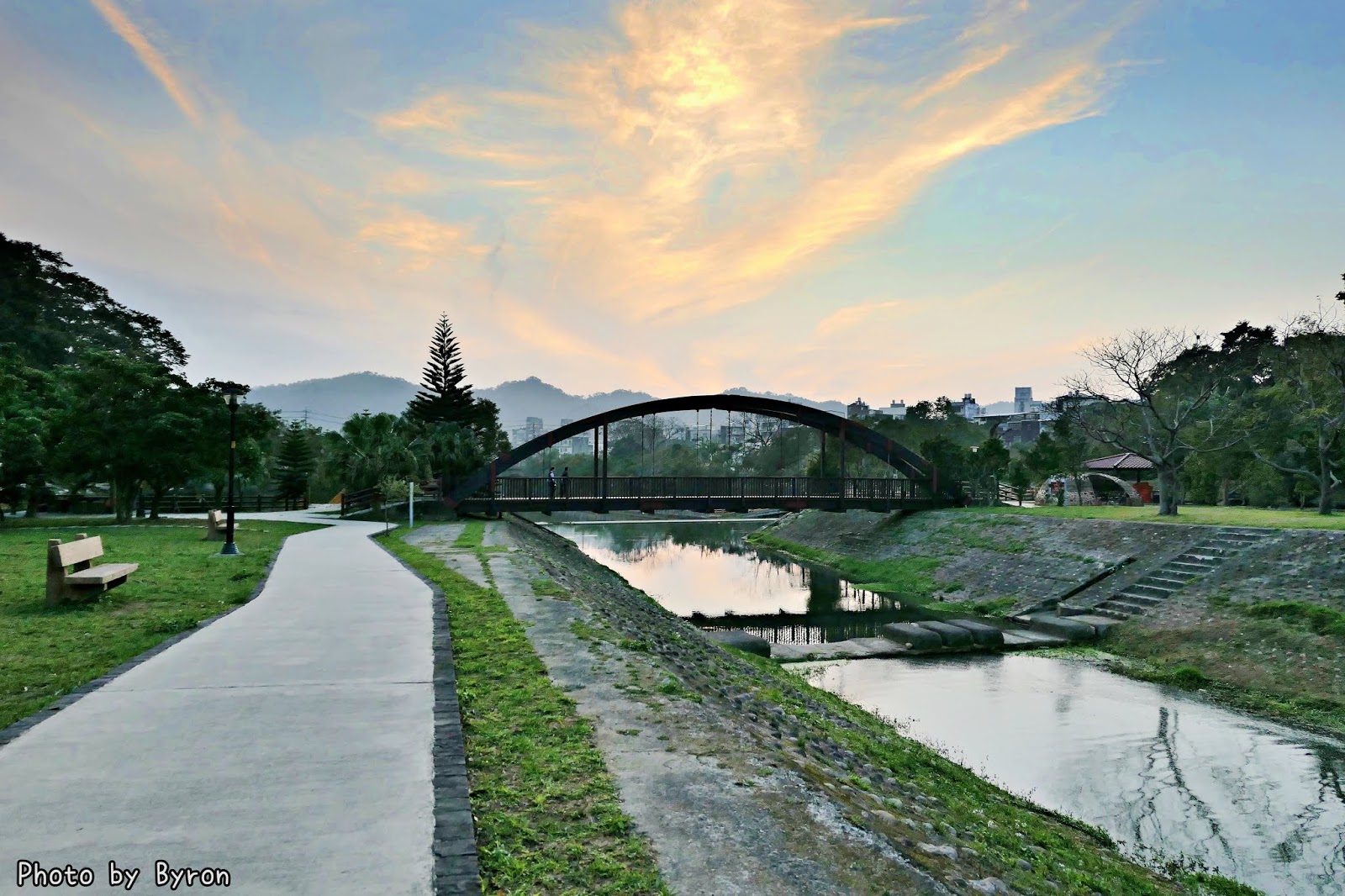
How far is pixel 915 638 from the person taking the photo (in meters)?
17.3

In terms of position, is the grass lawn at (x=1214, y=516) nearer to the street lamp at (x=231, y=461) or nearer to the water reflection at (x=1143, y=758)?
the water reflection at (x=1143, y=758)

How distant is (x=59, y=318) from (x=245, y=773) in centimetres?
6098

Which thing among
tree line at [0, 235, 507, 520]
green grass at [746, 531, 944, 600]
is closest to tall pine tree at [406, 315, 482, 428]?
tree line at [0, 235, 507, 520]

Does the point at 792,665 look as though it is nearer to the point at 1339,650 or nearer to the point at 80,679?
the point at 1339,650

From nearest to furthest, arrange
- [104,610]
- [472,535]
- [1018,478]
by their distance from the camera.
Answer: [104,610], [472,535], [1018,478]

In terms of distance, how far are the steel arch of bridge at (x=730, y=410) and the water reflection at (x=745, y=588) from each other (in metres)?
6.41

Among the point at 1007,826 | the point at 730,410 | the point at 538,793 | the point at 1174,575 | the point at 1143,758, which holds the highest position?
the point at 730,410

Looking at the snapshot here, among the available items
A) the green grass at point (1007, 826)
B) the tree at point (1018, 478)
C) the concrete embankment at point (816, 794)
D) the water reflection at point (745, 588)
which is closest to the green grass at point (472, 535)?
the water reflection at point (745, 588)

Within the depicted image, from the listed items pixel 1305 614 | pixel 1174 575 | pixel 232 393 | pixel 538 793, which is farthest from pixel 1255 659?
pixel 232 393

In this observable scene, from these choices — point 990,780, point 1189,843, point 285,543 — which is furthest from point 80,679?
point 285,543

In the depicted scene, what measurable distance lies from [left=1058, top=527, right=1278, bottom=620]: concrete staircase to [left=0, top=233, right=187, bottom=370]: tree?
5169 centimetres

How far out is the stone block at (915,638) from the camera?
56.1ft

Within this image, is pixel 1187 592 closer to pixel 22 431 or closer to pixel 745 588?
pixel 745 588

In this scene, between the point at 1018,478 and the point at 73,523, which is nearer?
the point at 73,523
